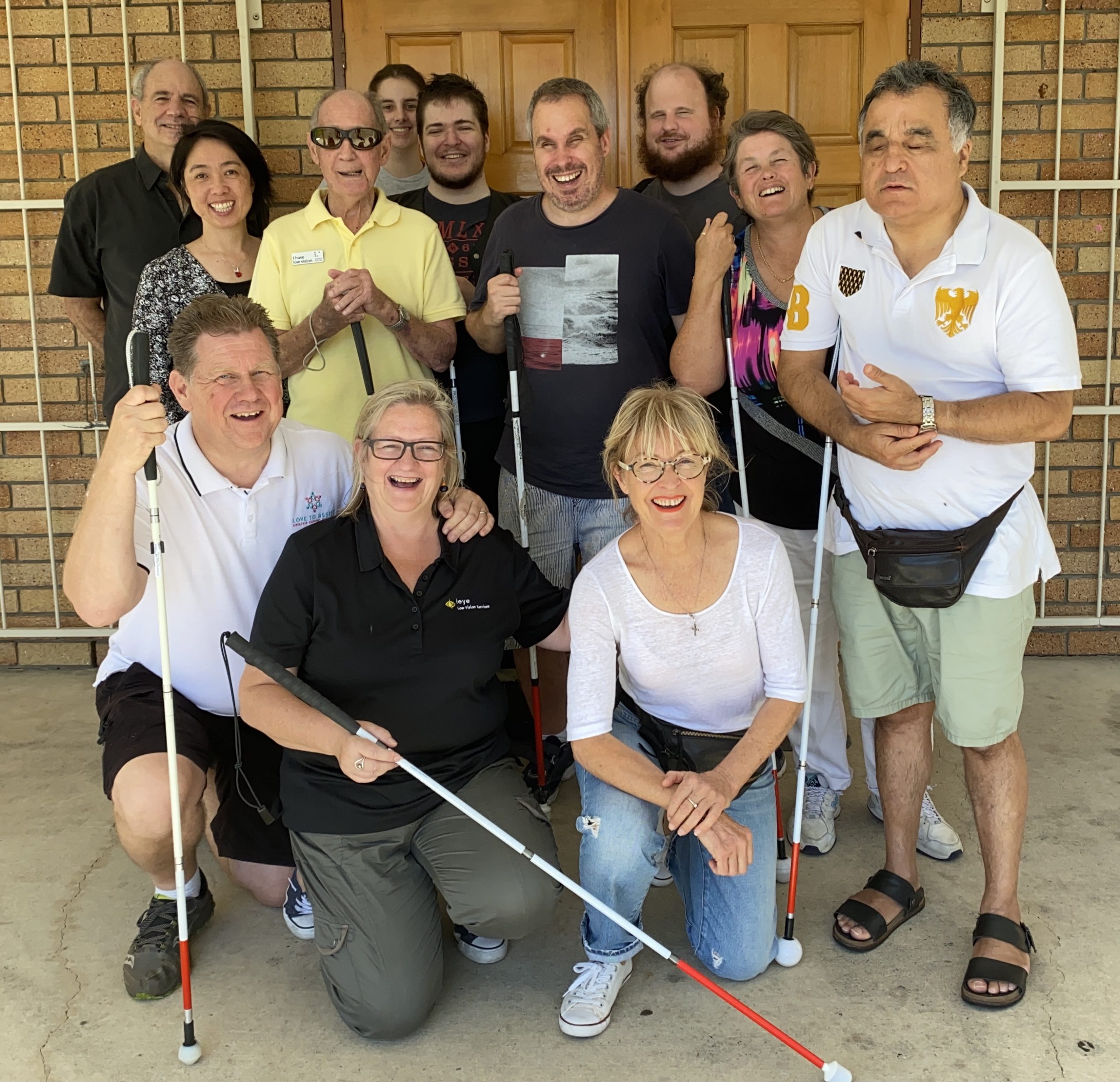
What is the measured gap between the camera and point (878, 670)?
8.46ft

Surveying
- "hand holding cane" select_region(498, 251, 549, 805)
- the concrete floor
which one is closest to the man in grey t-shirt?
"hand holding cane" select_region(498, 251, 549, 805)

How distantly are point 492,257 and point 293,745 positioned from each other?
148cm

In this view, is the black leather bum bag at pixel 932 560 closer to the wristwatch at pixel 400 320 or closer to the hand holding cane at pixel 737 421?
the hand holding cane at pixel 737 421

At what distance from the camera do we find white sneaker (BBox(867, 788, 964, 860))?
Result: 294cm

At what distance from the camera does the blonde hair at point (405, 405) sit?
97.1 inches

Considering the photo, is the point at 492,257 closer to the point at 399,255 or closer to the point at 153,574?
the point at 399,255

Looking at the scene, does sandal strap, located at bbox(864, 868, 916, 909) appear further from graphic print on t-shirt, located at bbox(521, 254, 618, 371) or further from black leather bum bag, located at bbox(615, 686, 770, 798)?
graphic print on t-shirt, located at bbox(521, 254, 618, 371)

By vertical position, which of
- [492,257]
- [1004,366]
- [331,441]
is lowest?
[331,441]

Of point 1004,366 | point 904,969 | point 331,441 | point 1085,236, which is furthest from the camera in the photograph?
point 1085,236

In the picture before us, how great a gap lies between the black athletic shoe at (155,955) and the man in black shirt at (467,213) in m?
1.63

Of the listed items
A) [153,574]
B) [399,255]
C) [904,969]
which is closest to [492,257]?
[399,255]

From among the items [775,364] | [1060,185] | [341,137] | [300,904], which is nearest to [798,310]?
[775,364]

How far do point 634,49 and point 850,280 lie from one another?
2.08 meters

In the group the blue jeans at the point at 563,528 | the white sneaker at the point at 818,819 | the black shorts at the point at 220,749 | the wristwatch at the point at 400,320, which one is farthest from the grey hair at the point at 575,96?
the white sneaker at the point at 818,819
